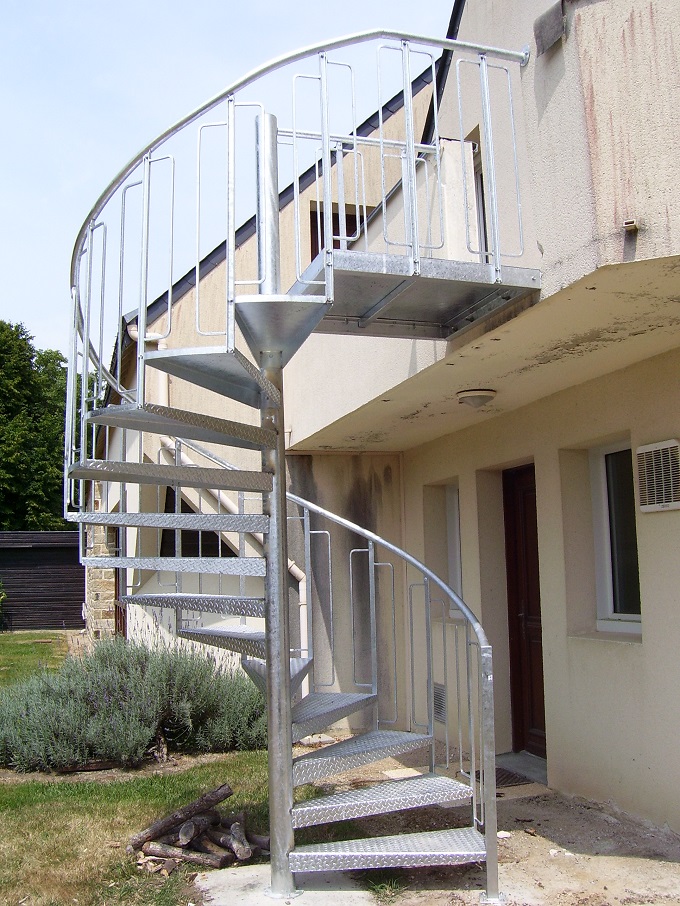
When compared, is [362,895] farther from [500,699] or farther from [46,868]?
[500,699]

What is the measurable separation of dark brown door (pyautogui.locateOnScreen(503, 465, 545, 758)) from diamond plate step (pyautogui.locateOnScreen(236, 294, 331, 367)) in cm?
253

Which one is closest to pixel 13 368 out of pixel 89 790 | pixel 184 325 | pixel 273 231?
pixel 184 325

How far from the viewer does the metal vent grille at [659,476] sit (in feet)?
12.5

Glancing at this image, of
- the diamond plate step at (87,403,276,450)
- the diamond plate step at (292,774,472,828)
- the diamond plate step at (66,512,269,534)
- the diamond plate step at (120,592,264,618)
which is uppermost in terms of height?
the diamond plate step at (87,403,276,450)

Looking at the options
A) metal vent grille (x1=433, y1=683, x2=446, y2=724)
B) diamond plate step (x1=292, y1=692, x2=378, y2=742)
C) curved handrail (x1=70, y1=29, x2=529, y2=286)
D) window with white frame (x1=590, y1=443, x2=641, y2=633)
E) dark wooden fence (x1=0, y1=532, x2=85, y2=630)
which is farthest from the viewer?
dark wooden fence (x1=0, y1=532, x2=85, y2=630)

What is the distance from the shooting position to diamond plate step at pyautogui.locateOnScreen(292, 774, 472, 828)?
3406mm

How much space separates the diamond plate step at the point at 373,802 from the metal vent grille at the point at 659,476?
5.19 ft

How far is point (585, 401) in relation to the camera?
14.7 feet

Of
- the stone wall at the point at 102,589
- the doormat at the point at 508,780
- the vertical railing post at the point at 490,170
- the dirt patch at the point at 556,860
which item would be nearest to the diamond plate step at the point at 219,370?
the vertical railing post at the point at 490,170

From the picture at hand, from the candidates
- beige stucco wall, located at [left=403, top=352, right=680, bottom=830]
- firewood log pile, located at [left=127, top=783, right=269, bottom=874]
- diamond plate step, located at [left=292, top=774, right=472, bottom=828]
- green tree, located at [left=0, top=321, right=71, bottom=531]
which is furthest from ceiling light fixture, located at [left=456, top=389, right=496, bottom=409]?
green tree, located at [left=0, top=321, right=71, bottom=531]

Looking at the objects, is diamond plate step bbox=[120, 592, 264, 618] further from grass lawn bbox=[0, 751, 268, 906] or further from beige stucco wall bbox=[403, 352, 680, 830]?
beige stucco wall bbox=[403, 352, 680, 830]

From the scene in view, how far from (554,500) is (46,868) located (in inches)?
124

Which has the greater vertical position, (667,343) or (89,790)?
(667,343)

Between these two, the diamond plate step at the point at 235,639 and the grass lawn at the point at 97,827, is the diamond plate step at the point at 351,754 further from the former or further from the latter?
the grass lawn at the point at 97,827
